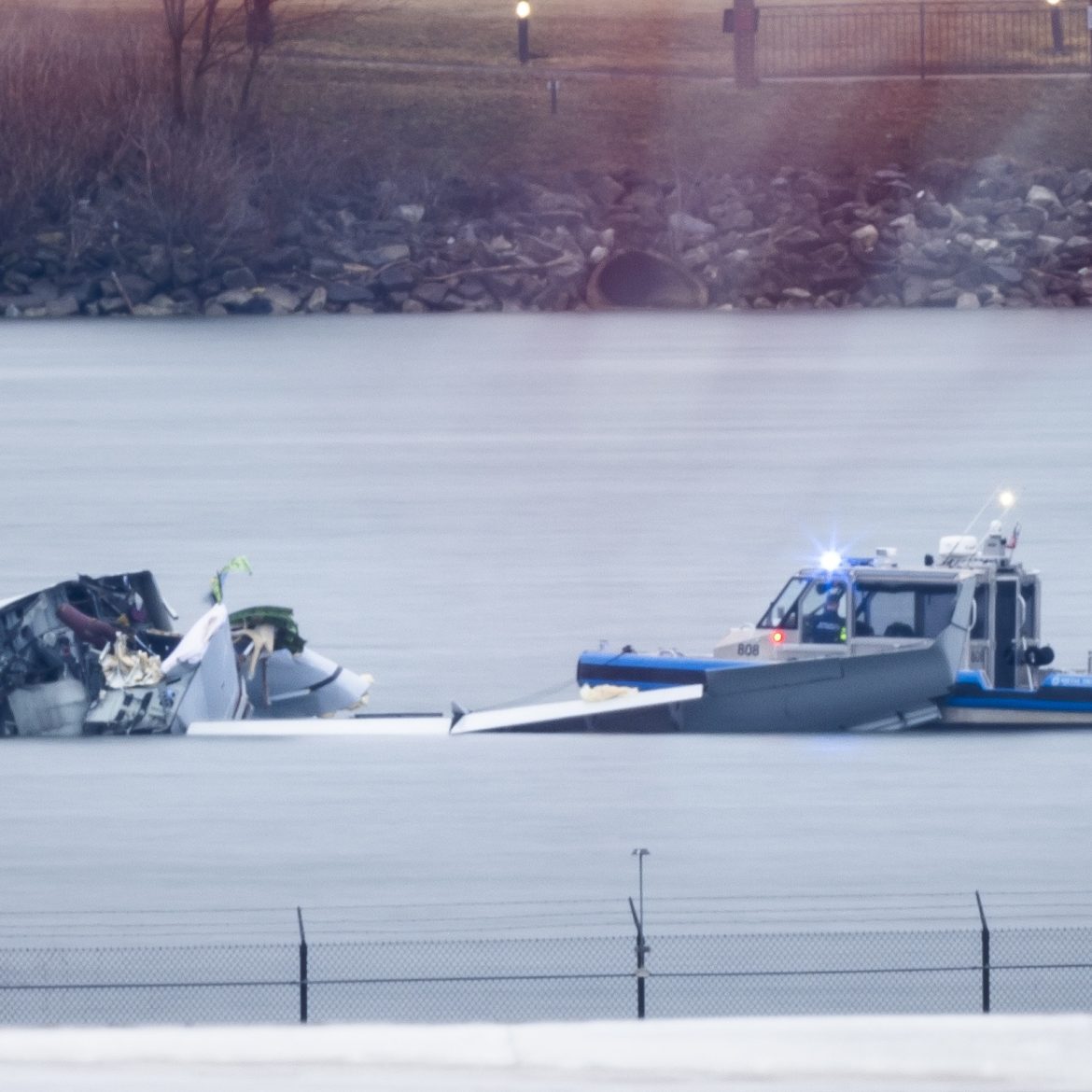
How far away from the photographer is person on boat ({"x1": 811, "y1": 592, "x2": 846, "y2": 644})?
22344mm

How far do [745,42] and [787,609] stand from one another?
9130 centimetres

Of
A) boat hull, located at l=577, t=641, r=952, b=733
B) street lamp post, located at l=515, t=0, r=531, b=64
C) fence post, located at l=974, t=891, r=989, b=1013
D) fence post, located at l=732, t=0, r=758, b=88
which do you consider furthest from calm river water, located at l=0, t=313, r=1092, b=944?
street lamp post, located at l=515, t=0, r=531, b=64

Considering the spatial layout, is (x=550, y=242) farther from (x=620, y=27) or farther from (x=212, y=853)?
(x=212, y=853)

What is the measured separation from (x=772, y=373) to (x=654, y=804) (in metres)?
54.2

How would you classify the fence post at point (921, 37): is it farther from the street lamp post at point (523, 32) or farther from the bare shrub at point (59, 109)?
the bare shrub at point (59, 109)

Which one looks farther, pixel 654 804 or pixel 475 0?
pixel 475 0

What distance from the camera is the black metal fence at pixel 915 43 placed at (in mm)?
114500

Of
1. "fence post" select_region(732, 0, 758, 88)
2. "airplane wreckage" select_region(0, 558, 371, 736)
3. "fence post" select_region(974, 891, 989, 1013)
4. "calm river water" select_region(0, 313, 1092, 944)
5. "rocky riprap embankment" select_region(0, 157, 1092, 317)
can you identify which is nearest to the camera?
"fence post" select_region(974, 891, 989, 1013)

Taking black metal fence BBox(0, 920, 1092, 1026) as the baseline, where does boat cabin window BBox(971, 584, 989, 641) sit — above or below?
above

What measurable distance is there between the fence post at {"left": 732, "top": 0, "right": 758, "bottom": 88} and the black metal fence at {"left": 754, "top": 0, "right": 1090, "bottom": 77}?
2.82 meters

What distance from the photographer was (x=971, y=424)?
61.2 metres

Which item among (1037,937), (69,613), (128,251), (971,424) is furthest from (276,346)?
(1037,937)

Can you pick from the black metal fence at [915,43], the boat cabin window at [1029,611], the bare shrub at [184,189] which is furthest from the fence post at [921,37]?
the boat cabin window at [1029,611]

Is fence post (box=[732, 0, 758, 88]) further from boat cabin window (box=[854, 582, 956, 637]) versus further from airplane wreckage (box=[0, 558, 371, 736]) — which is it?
boat cabin window (box=[854, 582, 956, 637])
